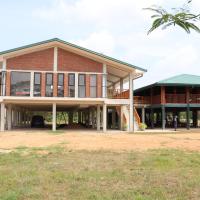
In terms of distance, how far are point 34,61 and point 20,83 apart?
2041 millimetres

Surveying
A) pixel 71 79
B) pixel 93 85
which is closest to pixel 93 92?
pixel 93 85

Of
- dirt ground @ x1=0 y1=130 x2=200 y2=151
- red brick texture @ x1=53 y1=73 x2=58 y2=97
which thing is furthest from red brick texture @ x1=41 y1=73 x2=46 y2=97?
dirt ground @ x1=0 y1=130 x2=200 y2=151

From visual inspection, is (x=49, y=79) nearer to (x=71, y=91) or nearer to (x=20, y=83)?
(x=71, y=91)

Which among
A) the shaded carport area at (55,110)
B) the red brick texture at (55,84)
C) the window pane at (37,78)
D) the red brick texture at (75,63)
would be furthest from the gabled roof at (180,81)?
the window pane at (37,78)

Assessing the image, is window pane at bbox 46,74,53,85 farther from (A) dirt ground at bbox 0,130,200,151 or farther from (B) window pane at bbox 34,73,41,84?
(A) dirt ground at bbox 0,130,200,151

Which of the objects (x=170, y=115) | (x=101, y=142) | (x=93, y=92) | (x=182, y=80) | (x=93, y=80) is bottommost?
(x=101, y=142)

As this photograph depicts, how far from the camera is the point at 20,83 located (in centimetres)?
2762

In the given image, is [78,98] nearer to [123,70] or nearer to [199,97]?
[123,70]

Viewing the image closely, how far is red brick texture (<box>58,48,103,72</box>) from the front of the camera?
28.3m

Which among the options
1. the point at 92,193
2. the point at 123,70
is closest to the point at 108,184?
the point at 92,193

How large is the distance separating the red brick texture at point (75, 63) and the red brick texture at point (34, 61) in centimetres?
78

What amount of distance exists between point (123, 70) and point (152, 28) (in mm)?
25770

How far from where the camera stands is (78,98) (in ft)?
91.9

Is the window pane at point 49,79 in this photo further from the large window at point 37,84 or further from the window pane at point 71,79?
the window pane at point 71,79
